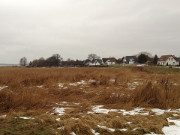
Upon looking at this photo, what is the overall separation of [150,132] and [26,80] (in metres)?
7.71

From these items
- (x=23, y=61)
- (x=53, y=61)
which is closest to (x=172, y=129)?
(x=53, y=61)

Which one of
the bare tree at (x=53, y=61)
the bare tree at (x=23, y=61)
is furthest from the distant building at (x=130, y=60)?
the bare tree at (x=23, y=61)

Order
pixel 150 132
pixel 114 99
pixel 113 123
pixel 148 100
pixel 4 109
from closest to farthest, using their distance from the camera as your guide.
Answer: pixel 150 132, pixel 113 123, pixel 4 109, pixel 148 100, pixel 114 99

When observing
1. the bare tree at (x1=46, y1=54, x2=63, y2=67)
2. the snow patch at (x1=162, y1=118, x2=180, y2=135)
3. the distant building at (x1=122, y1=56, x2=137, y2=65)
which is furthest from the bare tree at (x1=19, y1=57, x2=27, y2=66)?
the snow patch at (x1=162, y1=118, x2=180, y2=135)

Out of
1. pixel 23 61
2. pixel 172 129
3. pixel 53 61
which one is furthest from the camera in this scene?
pixel 23 61

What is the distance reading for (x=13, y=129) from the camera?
2.03 meters

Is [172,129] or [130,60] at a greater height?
[130,60]

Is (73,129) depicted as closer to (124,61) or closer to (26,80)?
(26,80)

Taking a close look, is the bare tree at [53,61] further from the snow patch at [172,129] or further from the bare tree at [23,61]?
the snow patch at [172,129]

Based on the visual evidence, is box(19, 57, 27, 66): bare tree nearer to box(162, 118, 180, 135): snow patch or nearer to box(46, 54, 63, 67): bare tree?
box(46, 54, 63, 67): bare tree

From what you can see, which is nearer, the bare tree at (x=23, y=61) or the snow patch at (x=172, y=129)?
the snow patch at (x=172, y=129)

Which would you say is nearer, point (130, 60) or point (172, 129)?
point (172, 129)

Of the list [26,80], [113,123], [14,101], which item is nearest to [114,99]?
[113,123]

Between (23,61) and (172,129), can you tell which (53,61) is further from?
(172,129)
